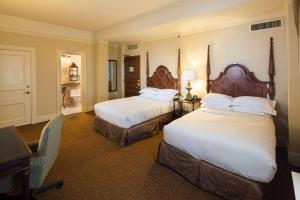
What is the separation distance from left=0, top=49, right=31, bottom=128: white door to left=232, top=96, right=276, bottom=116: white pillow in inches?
199

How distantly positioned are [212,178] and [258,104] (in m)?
1.84

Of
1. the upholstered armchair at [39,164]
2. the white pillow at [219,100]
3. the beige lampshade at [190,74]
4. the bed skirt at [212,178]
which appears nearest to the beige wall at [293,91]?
the white pillow at [219,100]

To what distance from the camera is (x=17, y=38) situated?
4.35 meters

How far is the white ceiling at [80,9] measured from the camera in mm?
3451

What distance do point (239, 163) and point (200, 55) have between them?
10.4 feet

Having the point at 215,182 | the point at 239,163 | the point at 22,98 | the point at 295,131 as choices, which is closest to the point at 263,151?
the point at 239,163

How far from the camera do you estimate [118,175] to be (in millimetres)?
2416

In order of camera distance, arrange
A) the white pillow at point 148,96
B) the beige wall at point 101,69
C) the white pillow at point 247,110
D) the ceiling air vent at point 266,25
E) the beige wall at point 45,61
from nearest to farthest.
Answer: the white pillow at point 247,110, the ceiling air vent at point 266,25, the beige wall at point 45,61, the white pillow at point 148,96, the beige wall at point 101,69

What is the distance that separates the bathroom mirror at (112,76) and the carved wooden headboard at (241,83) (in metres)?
3.98

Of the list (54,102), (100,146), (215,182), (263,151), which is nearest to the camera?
(263,151)

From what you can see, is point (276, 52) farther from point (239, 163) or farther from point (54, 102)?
point (54, 102)

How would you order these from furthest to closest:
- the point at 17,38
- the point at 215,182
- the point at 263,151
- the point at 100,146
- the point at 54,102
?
the point at 54,102 < the point at 17,38 < the point at 100,146 < the point at 215,182 < the point at 263,151

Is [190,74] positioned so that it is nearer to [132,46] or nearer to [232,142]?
[232,142]

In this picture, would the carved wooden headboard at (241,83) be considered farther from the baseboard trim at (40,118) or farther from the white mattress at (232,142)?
the baseboard trim at (40,118)
